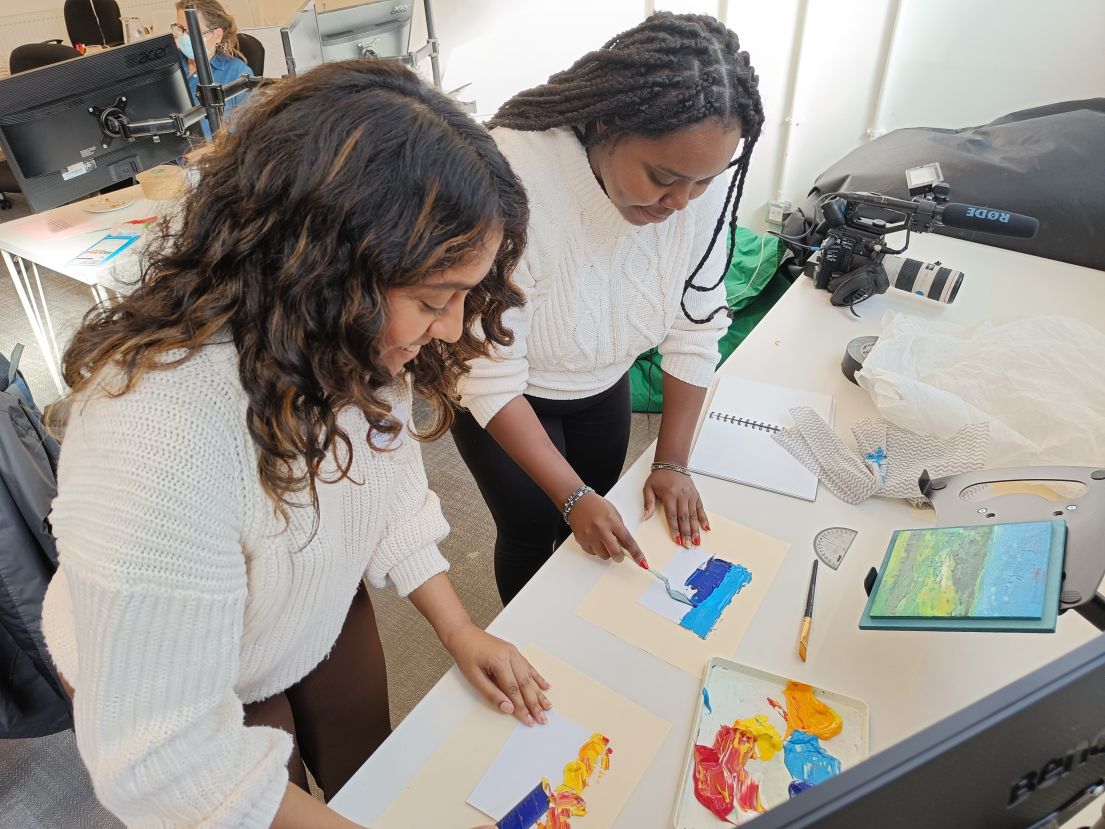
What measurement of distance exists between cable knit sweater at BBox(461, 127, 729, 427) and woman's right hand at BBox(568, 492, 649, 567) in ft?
0.73

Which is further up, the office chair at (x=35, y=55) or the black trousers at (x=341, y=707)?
the office chair at (x=35, y=55)

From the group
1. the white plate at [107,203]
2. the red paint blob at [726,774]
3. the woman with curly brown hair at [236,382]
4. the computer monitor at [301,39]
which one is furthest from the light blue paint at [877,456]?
the white plate at [107,203]

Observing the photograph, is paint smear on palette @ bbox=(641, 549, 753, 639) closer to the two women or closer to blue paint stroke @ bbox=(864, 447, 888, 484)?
the two women

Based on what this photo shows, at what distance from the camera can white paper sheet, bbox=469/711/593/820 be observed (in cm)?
76

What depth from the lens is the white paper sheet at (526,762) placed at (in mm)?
763

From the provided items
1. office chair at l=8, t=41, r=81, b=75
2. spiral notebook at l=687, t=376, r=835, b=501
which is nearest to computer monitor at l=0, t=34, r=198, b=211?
spiral notebook at l=687, t=376, r=835, b=501

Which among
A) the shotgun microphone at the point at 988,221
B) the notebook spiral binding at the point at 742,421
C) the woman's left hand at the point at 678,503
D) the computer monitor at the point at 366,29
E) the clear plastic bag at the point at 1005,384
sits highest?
the computer monitor at the point at 366,29

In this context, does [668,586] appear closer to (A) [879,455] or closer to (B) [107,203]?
(A) [879,455]

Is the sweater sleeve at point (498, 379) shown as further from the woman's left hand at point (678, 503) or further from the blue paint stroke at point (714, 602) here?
the blue paint stroke at point (714, 602)

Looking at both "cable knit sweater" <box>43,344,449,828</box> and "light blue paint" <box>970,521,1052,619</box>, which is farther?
"light blue paint" <box>970,521,1052,619</box>

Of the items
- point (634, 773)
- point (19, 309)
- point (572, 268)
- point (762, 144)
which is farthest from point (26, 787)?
point (762, 144)

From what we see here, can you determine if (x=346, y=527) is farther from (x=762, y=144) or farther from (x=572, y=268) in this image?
(x=762, y=144)

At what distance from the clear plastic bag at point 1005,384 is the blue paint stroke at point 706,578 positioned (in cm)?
50

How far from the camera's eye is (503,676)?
2.82ft
